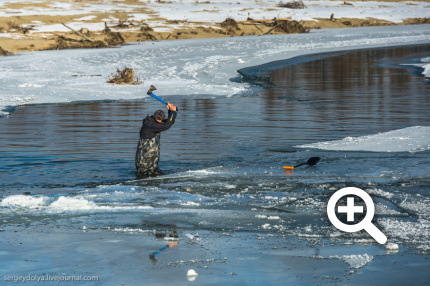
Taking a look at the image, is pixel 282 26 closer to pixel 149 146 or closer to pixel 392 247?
pixel 149 146

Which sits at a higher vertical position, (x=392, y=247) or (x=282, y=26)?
(x=282, y=26)

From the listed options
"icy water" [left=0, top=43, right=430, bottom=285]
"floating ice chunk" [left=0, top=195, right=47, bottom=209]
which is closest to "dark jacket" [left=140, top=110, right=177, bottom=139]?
"icy water" [left=0, top=43, right=430, bottom=285]

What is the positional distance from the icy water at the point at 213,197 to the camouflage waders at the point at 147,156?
13.0 inches

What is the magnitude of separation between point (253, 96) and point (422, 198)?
514 inches

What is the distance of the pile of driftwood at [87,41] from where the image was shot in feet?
133

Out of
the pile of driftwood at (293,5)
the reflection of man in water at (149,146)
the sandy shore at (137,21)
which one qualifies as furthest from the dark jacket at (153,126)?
the pile of driftwood at (293,5)

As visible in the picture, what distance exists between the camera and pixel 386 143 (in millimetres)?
12484

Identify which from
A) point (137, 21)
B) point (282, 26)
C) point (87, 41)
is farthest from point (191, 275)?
point (282, 26)

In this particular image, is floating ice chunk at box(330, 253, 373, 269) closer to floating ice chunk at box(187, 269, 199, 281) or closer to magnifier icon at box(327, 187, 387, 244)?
magnifier icon at box(327, 187, 387, 244)

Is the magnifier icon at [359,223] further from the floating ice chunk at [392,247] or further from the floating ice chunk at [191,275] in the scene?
the floating ice chunk at [191,275]

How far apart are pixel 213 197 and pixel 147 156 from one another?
1829mm

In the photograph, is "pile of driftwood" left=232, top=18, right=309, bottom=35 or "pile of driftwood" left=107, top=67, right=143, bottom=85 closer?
"pile of driftwood" left=107, top=67, right=143, bottom=85

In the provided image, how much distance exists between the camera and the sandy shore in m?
42.3

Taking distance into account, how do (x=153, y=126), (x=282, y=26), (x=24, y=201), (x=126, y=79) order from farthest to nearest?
(x=282, y=26)
(x=126, y=79)
(x=153, y=126)
(x=24, y=201)
